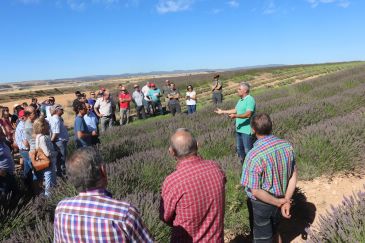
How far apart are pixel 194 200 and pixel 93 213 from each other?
82cm

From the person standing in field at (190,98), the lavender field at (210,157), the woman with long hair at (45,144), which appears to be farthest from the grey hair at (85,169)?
the person standing in field at (190,98)

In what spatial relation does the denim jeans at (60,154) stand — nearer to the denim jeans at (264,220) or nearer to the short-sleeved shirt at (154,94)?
the denim jeans at (264,220)

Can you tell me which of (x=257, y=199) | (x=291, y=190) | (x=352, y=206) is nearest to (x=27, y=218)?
(x=257, y=199)

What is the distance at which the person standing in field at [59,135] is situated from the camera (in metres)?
7.25

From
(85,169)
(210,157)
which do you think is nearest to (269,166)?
(85,169)

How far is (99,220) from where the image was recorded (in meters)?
2.06

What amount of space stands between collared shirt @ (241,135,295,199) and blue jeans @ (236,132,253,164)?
2.65m

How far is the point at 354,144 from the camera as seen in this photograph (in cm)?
586

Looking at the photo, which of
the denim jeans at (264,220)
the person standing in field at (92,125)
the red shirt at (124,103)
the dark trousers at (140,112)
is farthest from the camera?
the dark trousers at (140,112)

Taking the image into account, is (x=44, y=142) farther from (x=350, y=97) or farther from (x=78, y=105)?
(x=350, y=97)

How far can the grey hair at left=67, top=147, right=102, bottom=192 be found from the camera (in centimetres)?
214

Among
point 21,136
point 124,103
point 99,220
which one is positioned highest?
point 99,220

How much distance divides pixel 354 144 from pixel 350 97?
6.20 m

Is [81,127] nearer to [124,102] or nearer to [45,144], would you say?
[45,144]
